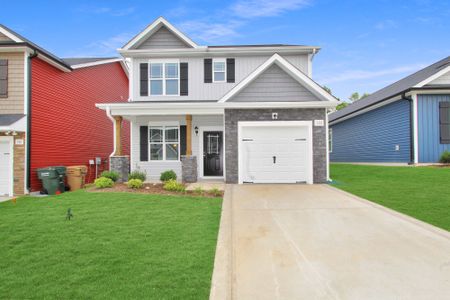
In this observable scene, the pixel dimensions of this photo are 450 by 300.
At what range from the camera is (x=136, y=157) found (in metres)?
13.1

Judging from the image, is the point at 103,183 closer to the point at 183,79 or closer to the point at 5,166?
the point at 5,166

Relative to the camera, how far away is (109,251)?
165 inches

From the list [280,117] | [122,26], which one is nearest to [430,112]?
[280,117]

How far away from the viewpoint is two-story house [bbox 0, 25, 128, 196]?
413 inches

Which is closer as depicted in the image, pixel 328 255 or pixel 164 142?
pixel 328 255

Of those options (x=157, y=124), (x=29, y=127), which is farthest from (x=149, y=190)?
(x=29, y=127)

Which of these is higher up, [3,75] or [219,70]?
[219,70]

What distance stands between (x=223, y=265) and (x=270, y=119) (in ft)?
26.8

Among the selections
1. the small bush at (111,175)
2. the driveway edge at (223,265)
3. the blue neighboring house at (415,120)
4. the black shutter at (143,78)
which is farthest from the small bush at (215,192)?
the blue neighboring house at (415,120)

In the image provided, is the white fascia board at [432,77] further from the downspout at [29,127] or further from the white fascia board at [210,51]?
the downspout at [29,127]

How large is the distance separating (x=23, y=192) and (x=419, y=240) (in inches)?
485

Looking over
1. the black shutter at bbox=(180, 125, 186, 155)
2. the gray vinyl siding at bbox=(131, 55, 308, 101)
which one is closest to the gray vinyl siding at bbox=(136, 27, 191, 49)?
the gray vinyl siding at bbox=(131, 55, 308, 101)

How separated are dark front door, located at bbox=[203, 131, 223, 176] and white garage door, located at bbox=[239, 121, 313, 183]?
216cm

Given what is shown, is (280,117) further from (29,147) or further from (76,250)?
(29,147)
